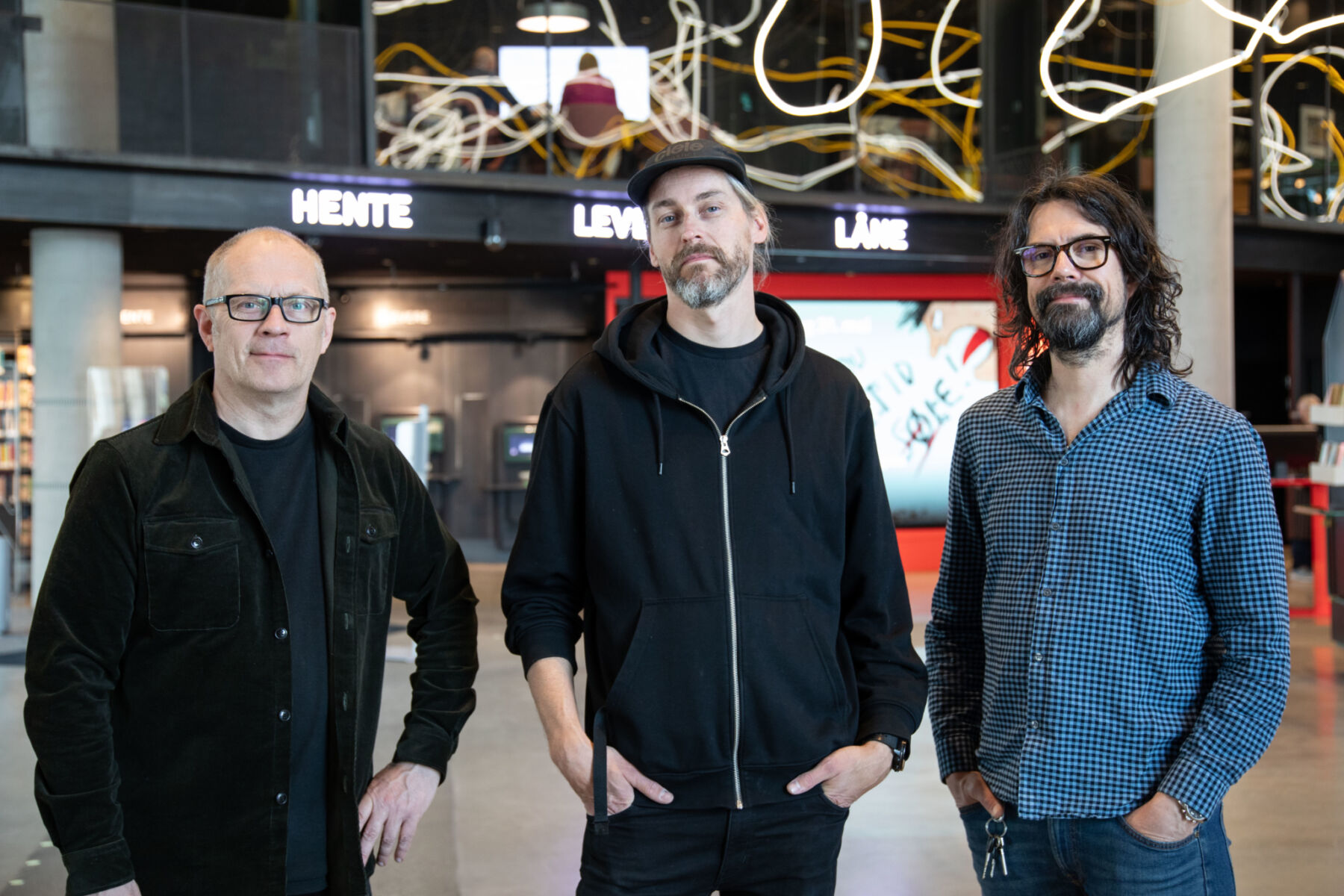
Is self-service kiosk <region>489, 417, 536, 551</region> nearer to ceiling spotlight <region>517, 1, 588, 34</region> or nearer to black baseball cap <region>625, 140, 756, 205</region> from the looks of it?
ceiling spotlight <region>517, 1, 588, 34</region>

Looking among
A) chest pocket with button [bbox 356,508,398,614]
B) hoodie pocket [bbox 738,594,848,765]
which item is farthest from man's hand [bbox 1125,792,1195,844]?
chest pocket with button [bbox 356,508,398,614]

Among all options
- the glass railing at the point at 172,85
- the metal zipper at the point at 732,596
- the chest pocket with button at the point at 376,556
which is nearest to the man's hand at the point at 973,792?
the metal zipper at the point at 732,596

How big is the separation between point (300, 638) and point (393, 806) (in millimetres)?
357

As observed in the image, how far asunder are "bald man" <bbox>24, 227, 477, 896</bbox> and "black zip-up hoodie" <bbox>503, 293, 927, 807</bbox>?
0.33m

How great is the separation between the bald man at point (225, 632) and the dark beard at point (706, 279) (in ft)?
1.96

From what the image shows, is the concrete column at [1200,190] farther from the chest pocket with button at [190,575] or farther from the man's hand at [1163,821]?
the chest pocket with button at [190,575]

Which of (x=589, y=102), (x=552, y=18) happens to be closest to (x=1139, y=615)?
(x=589, y=102)

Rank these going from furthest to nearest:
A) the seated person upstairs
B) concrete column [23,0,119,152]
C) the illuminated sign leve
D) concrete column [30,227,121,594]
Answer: the seated person upstairs
the illuminated sign leve
concrete column [30,227,121,594]
concrete column [23,0,119,152]

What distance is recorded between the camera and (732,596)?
75.6 inches

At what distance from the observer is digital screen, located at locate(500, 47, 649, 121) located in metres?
10.6

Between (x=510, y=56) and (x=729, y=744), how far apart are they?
32.4ft

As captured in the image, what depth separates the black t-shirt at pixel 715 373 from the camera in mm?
2016

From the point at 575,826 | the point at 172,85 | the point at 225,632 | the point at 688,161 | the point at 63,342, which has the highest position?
the point at 172,85

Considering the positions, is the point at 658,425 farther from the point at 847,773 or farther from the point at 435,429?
the point at 435,429
